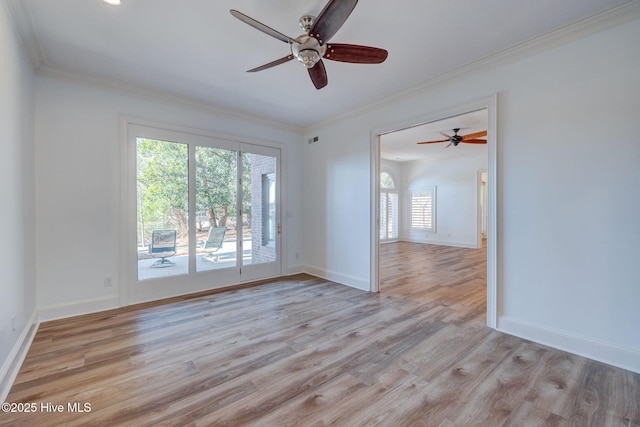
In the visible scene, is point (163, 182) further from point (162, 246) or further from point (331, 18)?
point (331, 18)

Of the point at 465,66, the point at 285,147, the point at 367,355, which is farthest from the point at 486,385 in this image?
the point at 285,147

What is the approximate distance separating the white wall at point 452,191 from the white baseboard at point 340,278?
220 inches

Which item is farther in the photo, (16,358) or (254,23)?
(16,358)

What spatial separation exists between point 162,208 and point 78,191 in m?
0.88

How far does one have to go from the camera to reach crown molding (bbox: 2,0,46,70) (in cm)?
203

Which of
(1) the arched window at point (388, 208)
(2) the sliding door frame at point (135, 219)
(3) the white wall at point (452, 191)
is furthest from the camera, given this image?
(1) the arched window at point (388, 208)

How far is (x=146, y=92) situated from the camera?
11.6 ft

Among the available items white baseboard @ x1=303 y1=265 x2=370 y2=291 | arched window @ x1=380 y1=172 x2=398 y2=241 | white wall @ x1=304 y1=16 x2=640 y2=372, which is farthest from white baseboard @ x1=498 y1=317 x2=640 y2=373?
arched window @ x1=380 y1=172 x2=398 y2=241

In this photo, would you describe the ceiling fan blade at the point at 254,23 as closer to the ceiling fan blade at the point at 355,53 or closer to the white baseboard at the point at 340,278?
the ceiling fan blade at the point at 355,53

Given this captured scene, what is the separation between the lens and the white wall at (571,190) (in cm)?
212

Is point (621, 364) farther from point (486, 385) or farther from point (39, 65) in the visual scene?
point (39, 65)

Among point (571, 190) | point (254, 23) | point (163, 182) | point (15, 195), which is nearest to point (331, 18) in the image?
point (254, 23)

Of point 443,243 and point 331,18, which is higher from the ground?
point 331,18

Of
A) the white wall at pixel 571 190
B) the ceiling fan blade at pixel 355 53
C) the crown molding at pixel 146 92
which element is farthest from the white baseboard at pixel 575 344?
the crown molding at pixel 146 92
